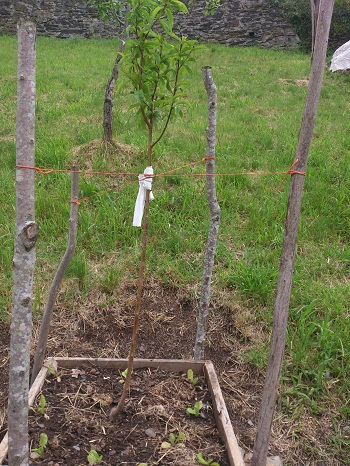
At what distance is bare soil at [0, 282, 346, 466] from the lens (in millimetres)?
1959

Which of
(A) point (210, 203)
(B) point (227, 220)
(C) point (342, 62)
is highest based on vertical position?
(C) point (342, 62)

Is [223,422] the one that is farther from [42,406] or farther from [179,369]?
[42,406]

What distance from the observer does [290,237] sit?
176 cm

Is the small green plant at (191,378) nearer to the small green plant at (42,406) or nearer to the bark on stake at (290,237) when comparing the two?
the bark on stake at (290,237)

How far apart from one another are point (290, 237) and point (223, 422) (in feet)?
2.84

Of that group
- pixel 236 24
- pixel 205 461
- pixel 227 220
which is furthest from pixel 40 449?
pixel 236 24

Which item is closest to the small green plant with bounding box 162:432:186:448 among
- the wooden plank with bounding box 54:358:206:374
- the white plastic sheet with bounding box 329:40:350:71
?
the wooden plank with bounding box 54:358:206:374

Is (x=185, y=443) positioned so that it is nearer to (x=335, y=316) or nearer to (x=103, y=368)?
(x=103, y=368)

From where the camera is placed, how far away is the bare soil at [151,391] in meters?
1.96

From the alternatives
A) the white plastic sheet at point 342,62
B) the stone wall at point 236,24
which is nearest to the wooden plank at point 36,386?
the white plastic sheet at point 342,62

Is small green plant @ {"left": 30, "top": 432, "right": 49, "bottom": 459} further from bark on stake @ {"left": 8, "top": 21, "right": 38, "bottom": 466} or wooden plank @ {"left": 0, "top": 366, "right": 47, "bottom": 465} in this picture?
bark on stake @ {"left": 8, "top": 21, "right": 38, "bottom": 466}

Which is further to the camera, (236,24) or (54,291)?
(236,24)

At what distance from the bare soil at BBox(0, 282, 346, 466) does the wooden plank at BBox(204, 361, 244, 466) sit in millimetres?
51

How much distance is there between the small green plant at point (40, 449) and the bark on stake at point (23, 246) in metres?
0.35
